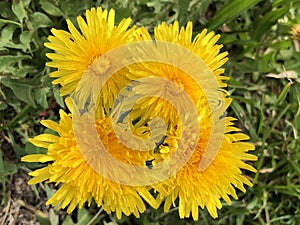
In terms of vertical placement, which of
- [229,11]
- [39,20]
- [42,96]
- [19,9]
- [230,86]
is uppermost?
[19,9]

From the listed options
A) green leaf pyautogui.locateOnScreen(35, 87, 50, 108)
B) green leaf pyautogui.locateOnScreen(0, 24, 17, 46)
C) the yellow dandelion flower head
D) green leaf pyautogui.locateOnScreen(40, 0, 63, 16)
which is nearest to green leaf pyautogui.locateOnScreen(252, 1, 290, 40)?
the yellow dandelion flower head

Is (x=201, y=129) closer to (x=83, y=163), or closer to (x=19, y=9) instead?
(x=83, y=163)

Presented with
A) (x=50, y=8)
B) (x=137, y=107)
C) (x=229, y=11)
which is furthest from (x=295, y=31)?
(x=50, y=8)

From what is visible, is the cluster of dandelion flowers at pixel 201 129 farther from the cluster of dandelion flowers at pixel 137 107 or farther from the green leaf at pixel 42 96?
the green leaf at pixel 42 96

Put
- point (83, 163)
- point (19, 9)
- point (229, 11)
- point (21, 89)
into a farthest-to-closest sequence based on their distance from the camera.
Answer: point (229, 11), point (21, 89), point (19, 9), point (83, 163)

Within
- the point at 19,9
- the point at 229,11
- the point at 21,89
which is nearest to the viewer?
the point at 19,9

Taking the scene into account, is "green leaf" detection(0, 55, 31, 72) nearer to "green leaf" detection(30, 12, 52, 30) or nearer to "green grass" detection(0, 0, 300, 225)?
"green grass" detection(0, 0, 300, 225)

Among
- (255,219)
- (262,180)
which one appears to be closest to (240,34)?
(262,180)
